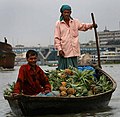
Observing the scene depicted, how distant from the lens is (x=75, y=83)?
28.1ft

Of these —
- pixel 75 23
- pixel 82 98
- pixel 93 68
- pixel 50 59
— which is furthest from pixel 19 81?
pixel 50 59

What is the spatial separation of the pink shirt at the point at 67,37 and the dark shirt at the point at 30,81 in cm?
168

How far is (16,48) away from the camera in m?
116

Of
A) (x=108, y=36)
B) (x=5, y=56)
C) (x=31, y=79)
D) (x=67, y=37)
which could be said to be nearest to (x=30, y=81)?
(x=31, y=79)

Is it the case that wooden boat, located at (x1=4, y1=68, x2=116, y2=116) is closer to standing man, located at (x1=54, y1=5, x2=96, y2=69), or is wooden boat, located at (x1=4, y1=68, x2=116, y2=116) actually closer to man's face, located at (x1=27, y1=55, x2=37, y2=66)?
man's face, located at (x1=27, y1=55, x2=37, y2=66)

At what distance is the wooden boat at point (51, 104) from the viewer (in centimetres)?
725

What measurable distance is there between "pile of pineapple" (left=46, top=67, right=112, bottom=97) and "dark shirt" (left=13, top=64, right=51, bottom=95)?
44 centimetres

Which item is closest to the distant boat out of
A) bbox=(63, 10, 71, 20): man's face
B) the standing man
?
the standing man

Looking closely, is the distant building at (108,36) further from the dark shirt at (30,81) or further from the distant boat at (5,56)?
the dark shirt at (30,81)

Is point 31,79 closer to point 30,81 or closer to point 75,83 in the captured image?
point 30,81

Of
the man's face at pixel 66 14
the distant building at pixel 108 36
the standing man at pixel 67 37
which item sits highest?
the distant building at pixel 108 36

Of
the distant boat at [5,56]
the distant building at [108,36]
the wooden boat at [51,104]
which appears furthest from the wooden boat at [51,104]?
the distant building at [108,36]

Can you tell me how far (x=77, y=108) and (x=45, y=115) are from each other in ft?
2.01

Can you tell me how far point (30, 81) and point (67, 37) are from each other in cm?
199
